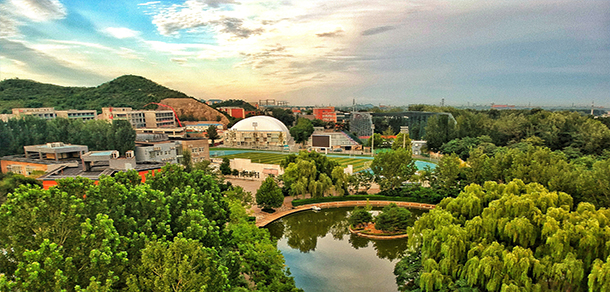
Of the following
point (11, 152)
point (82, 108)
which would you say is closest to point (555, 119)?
point (11, 152)

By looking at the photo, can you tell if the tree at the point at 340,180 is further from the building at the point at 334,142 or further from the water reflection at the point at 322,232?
the building at the point at 334,142

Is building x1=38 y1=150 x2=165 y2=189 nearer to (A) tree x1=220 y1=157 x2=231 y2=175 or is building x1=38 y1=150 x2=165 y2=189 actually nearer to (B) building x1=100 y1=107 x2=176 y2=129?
A: (A) tree x1=220 y1=157 x2=231 y2=175

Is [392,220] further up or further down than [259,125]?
further down

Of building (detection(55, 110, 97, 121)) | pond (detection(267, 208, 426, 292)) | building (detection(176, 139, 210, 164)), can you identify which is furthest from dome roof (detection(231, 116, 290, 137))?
pond (detection(267, 208, 426, 292))

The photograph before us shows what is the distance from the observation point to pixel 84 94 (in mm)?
64750

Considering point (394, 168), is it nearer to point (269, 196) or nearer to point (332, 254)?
point (269, 196)

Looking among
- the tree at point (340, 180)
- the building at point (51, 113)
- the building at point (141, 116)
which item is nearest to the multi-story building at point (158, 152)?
the tree at point (340, 180)

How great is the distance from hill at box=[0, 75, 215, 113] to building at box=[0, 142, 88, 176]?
22.7 m

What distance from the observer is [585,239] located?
373 inches

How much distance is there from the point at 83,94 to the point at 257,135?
3721 centimetres

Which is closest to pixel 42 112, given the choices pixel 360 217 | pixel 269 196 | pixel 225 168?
pixel 225 168

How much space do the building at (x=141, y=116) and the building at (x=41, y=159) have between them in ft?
105

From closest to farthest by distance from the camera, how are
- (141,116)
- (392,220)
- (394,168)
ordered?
(392,220) → (394,168) → (141,116)

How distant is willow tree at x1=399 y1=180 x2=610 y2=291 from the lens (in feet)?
30.2
